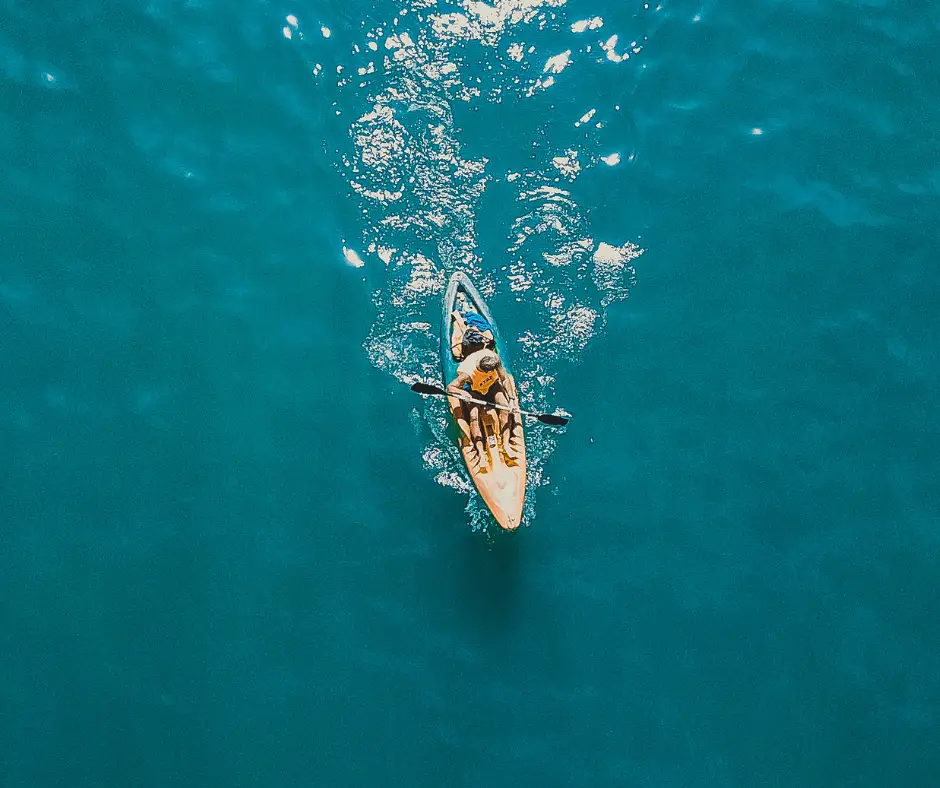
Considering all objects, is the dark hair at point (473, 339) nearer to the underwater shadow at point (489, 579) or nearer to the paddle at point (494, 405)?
the paddle at point (494, 405)

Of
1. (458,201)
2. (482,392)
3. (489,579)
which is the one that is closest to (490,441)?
(482,392)

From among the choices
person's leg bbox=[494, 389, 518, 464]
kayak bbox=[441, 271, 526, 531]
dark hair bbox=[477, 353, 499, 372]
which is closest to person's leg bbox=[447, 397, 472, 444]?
kayak bbox=[441, 271, 526, 531]

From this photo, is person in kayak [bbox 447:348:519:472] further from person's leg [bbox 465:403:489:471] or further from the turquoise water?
the turquoise water

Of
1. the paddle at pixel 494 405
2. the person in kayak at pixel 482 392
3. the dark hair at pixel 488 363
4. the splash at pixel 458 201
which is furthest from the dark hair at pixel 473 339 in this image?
the paddle at pixel 494 405

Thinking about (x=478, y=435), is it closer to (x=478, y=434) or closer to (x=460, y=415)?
(x=478, y=434)

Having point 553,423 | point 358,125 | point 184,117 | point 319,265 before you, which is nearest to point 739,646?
point 553,423
